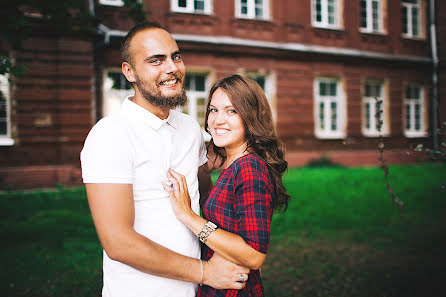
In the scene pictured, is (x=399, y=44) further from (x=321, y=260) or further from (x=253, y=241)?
(x=253, y=241)

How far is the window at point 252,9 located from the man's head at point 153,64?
36.9 ft

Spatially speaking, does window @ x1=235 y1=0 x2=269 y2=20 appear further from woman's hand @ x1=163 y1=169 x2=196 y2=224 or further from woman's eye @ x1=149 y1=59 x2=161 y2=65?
woman's hand @ x1=163 y1=169 x2=196 y2=224

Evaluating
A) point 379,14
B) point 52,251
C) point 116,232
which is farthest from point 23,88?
point 379,14

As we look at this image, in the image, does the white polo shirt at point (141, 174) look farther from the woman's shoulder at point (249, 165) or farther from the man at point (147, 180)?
the woman's shoulder at point (249, 165)

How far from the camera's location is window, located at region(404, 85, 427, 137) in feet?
52.0

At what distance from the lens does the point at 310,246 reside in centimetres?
505

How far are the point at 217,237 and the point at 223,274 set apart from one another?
0.18m

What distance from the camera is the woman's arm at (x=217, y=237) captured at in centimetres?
163

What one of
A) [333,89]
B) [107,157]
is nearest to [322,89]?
[333,89]

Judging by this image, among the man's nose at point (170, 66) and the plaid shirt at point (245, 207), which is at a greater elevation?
the man's nose at point (170, 66)

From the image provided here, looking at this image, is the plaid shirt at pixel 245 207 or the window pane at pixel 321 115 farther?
the window pane at pixel 321 115

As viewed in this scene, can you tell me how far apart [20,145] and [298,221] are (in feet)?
25.1

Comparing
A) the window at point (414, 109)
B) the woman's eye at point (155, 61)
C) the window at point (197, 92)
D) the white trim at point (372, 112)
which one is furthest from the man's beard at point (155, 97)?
the window at point (414, 109)

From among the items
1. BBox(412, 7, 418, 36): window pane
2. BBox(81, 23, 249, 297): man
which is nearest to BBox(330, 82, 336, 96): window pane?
BBox(412, 7, 418, 36): window pane
